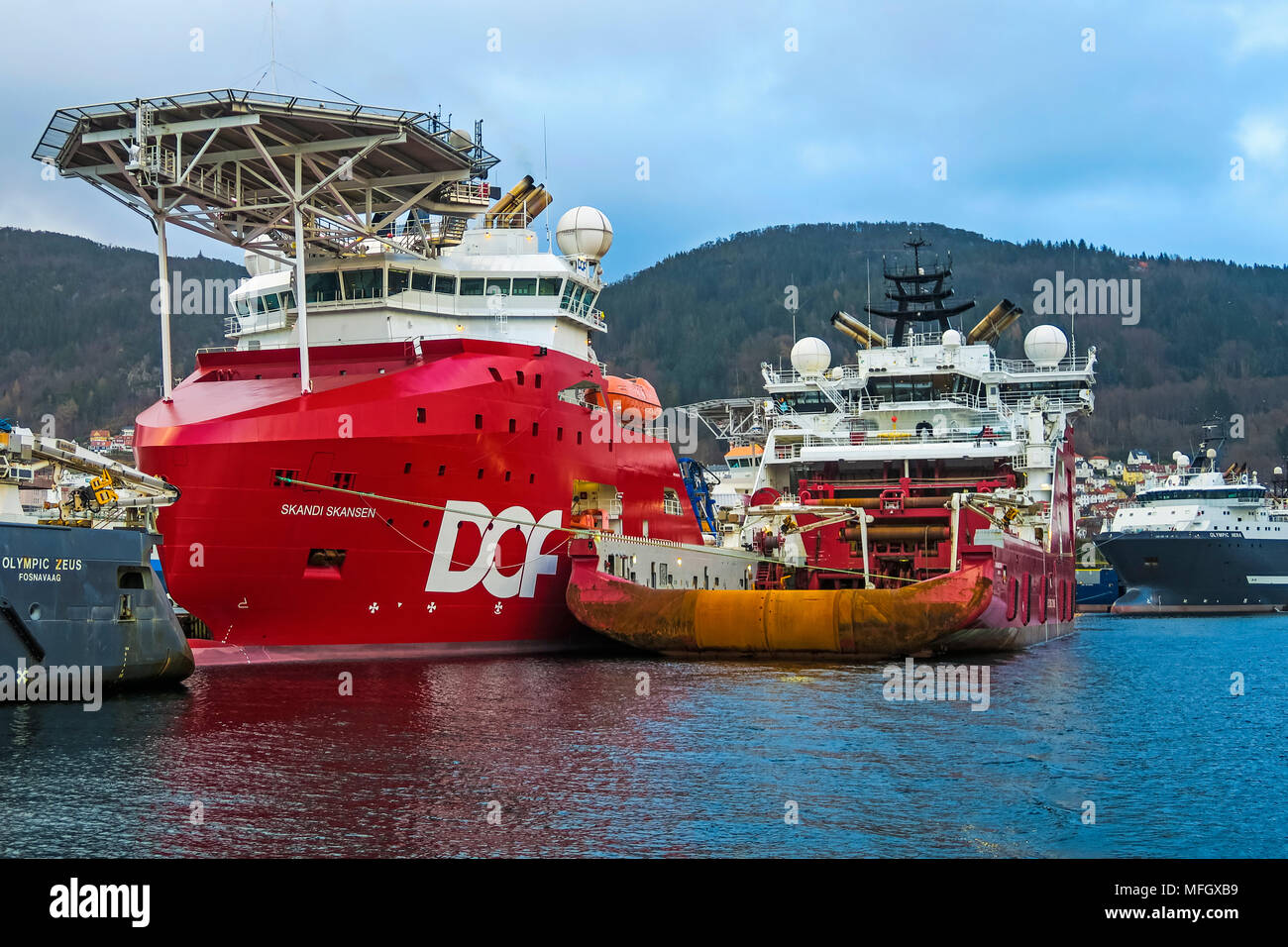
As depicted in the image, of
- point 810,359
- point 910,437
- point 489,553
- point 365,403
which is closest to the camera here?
point 365,403

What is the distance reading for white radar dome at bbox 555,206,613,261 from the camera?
36.4m

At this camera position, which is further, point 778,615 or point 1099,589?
point 1099,589

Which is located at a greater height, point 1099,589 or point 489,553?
point 489,553

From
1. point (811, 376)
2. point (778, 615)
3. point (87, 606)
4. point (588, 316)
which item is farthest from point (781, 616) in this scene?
point (811, 376)

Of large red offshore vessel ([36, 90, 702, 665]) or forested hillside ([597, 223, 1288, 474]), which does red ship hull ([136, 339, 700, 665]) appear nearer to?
large red offshore vessel ([36, 90, 702, 665])

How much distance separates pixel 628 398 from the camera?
3750 cm

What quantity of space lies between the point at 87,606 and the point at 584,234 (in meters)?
18.6

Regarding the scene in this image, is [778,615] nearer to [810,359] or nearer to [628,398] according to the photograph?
[628,398]

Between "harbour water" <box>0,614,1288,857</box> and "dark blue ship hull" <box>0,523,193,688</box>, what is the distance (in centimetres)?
77

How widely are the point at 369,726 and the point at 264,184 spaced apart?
1667 cm

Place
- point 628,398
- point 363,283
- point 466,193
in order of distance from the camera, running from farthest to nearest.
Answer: point 628,398
point 466,193
point 363,283

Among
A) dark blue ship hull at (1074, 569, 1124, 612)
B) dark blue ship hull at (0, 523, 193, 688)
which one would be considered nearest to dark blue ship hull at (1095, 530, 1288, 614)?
dark blue ship hull at (1074, 569, 1124, 612)

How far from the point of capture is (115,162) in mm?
27969
